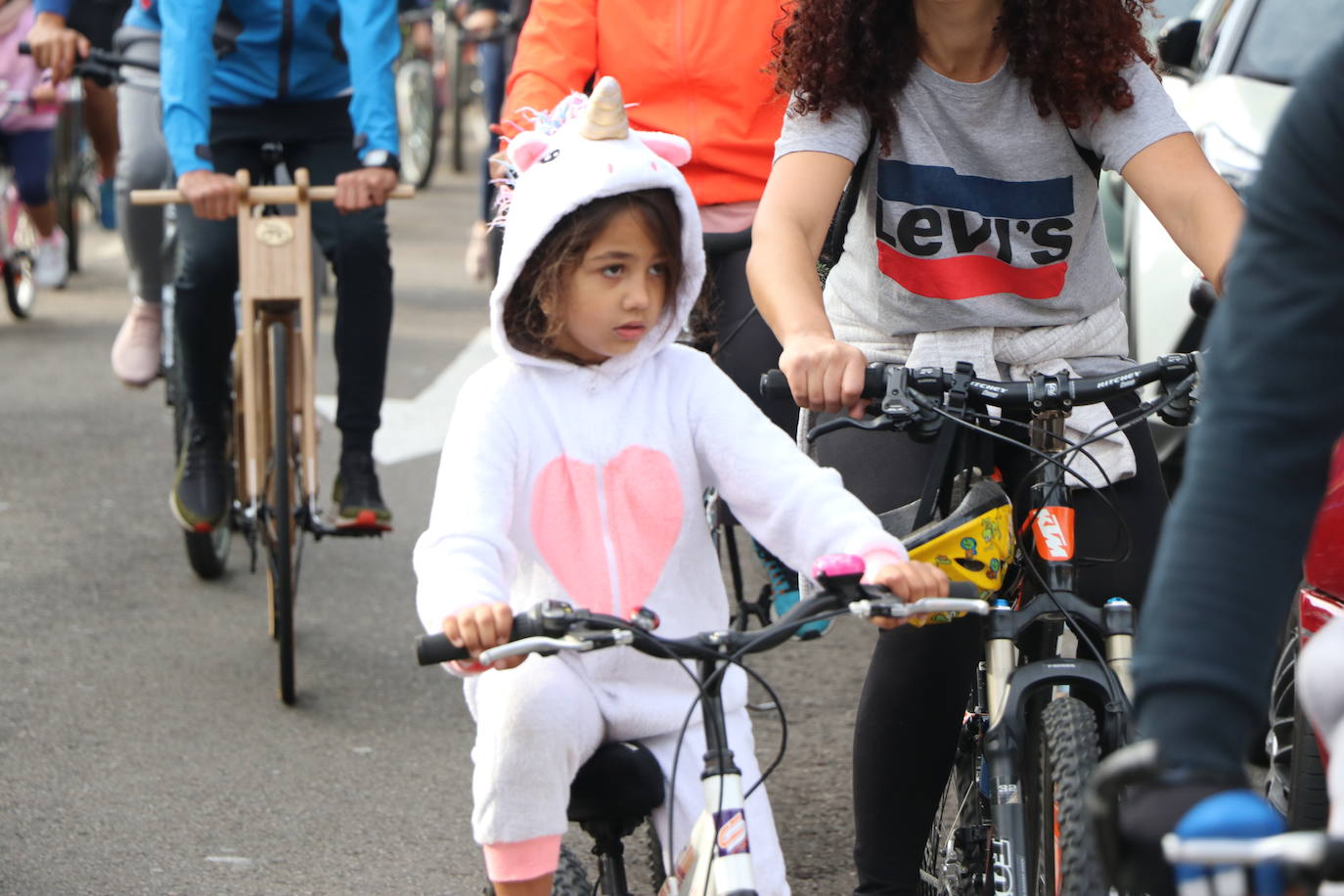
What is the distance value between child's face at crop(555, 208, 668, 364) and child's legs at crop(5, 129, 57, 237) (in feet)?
27.4

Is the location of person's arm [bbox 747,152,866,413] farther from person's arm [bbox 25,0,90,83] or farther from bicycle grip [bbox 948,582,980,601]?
person's arm [bbox 25,0,90,83]

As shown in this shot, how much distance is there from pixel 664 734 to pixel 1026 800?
1.77 ft

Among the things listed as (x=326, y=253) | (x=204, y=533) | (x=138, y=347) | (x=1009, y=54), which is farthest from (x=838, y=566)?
(x=138, y=347)

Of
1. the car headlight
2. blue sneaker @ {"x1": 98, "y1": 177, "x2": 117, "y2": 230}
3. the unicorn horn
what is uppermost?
the unicorn horn

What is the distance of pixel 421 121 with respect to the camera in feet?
56.9

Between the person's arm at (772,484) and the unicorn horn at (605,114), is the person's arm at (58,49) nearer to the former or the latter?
the unicorn horn at (605,114)

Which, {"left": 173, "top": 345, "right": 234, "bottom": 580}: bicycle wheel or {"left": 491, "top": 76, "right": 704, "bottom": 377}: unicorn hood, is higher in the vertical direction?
{"left": 491, "top": 76, "right": 704, "bottom": 377}: unicorn hood

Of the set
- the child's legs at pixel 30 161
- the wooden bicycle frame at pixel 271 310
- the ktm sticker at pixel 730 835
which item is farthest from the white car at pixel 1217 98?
the child's legs at pixel 30 161

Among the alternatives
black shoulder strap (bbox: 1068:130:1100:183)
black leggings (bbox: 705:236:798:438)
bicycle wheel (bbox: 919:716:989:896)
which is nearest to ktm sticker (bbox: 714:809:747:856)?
bicycle wheel (bbox: 919:716:989:896)

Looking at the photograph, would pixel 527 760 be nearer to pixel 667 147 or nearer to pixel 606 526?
pixel 606 526

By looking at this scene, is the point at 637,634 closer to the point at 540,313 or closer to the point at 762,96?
the point at 540,313

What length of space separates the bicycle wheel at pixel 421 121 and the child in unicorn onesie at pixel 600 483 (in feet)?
46.9

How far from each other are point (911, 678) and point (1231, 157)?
332 centimetres

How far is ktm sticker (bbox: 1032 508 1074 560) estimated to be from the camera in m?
3.02
